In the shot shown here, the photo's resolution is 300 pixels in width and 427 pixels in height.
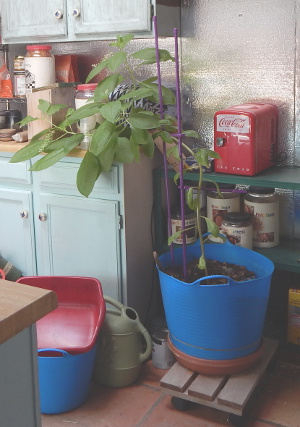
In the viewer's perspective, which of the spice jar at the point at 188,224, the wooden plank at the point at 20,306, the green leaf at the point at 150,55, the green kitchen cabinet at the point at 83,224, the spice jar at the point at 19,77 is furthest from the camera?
the spice jar at the point at 19,77

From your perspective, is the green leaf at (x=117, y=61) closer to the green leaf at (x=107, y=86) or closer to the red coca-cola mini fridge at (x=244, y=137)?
the green leaf at (x=107, y=86)

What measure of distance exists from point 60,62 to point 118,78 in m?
0.91

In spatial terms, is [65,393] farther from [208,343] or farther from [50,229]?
[50,229]

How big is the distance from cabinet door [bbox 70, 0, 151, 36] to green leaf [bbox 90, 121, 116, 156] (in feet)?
2.01

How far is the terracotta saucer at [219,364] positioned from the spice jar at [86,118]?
1.00 metres

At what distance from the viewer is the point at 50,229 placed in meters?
2.64

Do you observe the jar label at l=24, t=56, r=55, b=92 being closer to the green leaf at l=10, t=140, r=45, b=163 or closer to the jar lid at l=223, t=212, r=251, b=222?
the green leaf at l=10, t=140, r=45, b=163

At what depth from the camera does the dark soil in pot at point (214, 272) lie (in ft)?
7.23

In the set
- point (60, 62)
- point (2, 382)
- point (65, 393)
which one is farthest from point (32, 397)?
point (60, 62)

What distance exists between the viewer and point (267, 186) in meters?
2.30

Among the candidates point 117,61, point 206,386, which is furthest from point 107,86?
point 206,386

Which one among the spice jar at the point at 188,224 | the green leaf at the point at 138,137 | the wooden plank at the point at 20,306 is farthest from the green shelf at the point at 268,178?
the wooden plank at the point at 20,306

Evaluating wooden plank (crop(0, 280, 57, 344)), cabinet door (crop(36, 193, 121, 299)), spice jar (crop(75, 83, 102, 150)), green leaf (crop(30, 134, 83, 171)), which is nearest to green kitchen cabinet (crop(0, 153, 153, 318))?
cabinet door (crop(36, 193, 121, 299))

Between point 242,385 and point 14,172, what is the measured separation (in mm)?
1420
